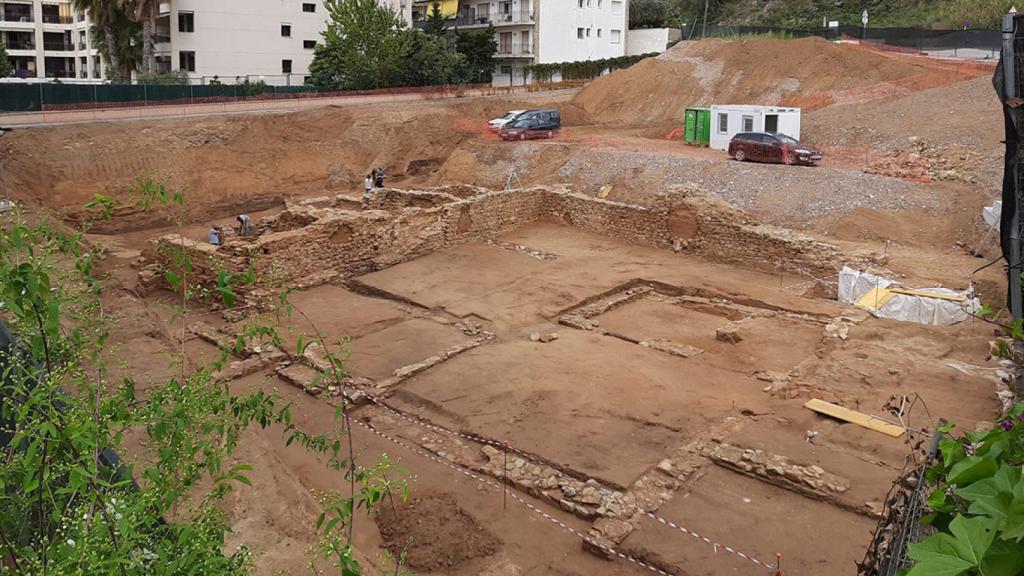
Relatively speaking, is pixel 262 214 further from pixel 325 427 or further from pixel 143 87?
pixel 325 427

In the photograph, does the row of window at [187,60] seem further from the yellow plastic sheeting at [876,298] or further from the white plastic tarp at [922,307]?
the yellow plastic sheeting at [876,298]

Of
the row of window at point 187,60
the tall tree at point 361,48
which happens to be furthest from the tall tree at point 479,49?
the row of window at point 187,60

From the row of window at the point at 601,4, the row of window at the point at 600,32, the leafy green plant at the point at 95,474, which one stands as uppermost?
the row of window at the point at 601,4

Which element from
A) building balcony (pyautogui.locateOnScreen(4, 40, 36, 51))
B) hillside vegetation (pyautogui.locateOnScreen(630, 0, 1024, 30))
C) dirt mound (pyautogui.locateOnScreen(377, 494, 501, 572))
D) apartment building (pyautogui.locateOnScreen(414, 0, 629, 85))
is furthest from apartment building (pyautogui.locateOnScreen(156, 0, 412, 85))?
dirt mound (pyautogui.locateOnScreen(377, 494, 501, 572))

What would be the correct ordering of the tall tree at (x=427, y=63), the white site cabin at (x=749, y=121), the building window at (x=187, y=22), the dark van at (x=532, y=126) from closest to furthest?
the white site cabin at (x=749, y=121), the dark van at (x=532, y=126), the building window at (x=187, y=22), the tall tree at (x=427, y=63)

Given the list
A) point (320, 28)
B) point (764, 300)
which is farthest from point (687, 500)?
point (320, 28)

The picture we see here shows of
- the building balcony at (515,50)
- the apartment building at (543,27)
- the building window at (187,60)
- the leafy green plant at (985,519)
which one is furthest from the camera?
the building balcony at (515,50)

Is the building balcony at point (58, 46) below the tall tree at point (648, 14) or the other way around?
below

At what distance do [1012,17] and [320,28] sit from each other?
134 feet

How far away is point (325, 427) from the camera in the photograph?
1130 centimetres

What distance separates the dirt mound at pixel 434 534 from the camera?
8.30 metres

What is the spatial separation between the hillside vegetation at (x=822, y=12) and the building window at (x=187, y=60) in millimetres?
31494

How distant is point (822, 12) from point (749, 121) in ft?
120

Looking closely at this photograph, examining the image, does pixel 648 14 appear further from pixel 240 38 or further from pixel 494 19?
pixel 240 38
